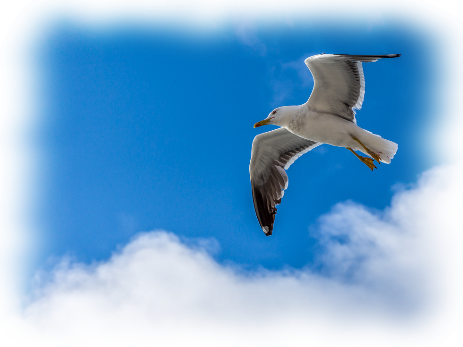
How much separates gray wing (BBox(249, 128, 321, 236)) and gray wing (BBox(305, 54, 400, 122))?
1.30m

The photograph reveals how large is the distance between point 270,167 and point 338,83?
2.30 meters

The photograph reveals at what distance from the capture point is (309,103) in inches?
282

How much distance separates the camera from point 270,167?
8609 millimetres

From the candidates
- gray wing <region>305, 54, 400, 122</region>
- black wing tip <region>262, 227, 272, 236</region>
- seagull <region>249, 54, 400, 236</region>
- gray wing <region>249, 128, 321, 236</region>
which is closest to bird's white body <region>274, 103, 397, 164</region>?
seagull <region>249, 54, 400, 236</region>

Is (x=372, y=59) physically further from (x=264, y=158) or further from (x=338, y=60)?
(x=264, y=158)

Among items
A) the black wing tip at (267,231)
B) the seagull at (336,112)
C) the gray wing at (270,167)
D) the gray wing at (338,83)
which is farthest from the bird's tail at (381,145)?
the black wing tip at (267,231)

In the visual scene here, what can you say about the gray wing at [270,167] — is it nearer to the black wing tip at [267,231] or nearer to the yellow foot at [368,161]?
the black wing tip at [267,231]

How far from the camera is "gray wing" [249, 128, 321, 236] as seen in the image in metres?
8.38

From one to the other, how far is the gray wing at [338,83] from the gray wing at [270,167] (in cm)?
130

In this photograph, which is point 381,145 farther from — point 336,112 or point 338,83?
point 338,83

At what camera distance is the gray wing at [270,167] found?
8.38m

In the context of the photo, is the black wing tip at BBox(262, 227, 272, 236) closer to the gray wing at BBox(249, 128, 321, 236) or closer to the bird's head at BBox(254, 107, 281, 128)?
the gray wing at BBox(249, 128, 321, 236)

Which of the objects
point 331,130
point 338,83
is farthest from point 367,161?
point 338,83

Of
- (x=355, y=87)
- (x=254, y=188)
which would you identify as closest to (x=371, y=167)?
(x=355, y=87)
